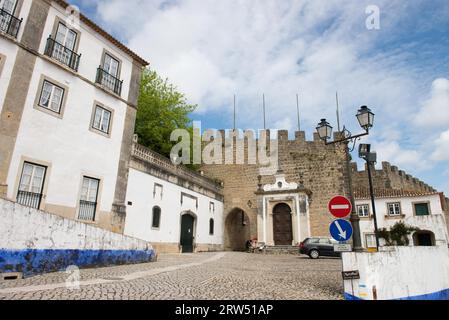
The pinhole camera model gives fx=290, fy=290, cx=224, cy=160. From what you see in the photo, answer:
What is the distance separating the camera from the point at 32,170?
10.1 metres

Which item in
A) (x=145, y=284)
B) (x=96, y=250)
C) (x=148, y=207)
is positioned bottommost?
(x=145, y=284)

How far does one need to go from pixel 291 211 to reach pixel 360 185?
6.81 meters

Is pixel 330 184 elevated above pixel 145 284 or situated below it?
above

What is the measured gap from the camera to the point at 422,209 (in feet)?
69.5

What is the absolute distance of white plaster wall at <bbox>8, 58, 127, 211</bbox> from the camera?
10156mm

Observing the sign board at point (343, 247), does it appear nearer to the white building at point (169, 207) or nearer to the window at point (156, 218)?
the white building at point (169, 207)

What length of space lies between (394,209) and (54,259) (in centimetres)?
2244

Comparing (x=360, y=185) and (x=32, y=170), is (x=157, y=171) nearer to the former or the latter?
(x=32, y=170)

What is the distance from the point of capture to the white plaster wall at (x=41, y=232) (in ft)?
21.6

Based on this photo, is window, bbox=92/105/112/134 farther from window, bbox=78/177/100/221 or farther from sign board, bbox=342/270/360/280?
sign board, bbox=342/270/360/280

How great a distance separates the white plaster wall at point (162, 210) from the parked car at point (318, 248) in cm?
780

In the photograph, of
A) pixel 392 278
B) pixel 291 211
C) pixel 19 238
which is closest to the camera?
pixel 392 278

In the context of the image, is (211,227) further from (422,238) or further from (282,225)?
(422,238)

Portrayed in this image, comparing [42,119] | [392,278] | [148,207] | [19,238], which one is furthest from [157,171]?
[392,278]
